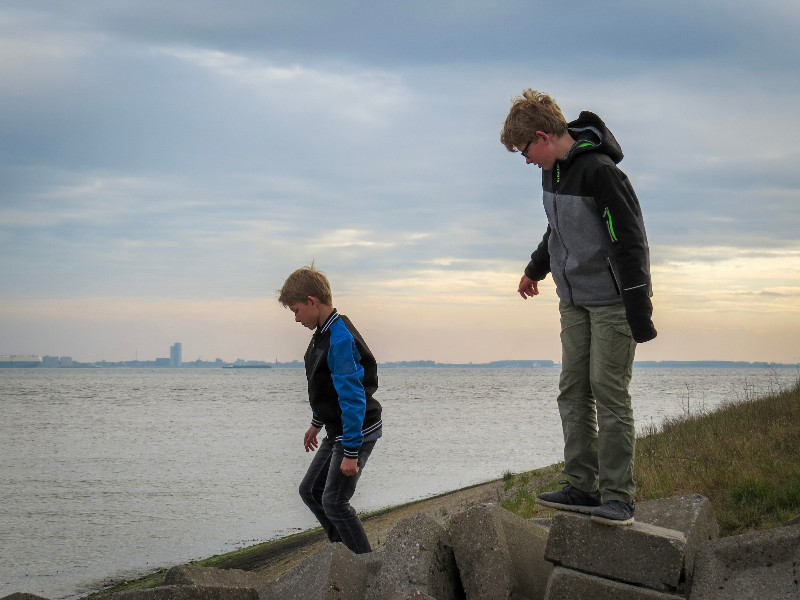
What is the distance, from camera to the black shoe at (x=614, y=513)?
3.83 m

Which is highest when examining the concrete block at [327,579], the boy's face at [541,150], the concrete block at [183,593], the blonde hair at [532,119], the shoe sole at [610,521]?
the blonde hair at [532,119]

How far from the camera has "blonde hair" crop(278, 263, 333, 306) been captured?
523cm

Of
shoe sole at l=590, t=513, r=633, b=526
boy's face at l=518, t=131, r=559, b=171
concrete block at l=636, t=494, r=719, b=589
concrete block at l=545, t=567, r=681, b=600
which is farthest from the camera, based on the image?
concrete block at l=636, t=494, r=719, b=589

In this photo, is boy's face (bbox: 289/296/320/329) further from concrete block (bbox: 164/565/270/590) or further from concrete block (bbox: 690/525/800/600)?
concrete block (bbox: 690/525/800/600)

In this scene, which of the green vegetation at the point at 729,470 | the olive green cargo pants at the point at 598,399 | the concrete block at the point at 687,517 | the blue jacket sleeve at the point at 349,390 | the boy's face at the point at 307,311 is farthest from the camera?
the green vegetation at the point at 729,470

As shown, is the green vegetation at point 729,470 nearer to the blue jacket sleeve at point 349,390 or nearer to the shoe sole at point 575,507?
the shoe sole at point 575,507

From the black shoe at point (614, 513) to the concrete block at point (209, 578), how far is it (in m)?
2.09

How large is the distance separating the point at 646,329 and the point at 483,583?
5.11 feet

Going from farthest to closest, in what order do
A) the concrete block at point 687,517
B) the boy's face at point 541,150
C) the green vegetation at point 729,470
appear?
the green vegetation at point 729,470, the concrete block at point 687,517, the boy's face at point 541,150

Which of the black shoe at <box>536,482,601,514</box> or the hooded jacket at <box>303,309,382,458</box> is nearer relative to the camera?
the black shoe at <box>536,482,601,514</box>

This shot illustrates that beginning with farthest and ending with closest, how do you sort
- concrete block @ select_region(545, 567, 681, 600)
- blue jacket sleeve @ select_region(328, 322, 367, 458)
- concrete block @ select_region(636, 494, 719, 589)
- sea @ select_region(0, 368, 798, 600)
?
sea @ select_region(0, 368, 798, 600) → blue jacket sleeve @ select_region(328, 322, 367, 458) → concrete block @ select_region(636, 494, 719, 589) → concrete block @ select_region(545, 567, 681, 600)

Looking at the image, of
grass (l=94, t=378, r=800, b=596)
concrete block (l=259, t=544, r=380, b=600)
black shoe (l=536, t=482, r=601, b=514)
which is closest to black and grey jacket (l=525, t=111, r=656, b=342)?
black shoe (l=536, t=482, r=601, b=514)

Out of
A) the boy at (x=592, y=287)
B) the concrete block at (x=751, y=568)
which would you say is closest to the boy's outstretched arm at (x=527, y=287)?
the boy at (x=592, y=287)

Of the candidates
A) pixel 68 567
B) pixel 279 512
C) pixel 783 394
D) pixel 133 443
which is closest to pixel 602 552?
pixel 68 567
